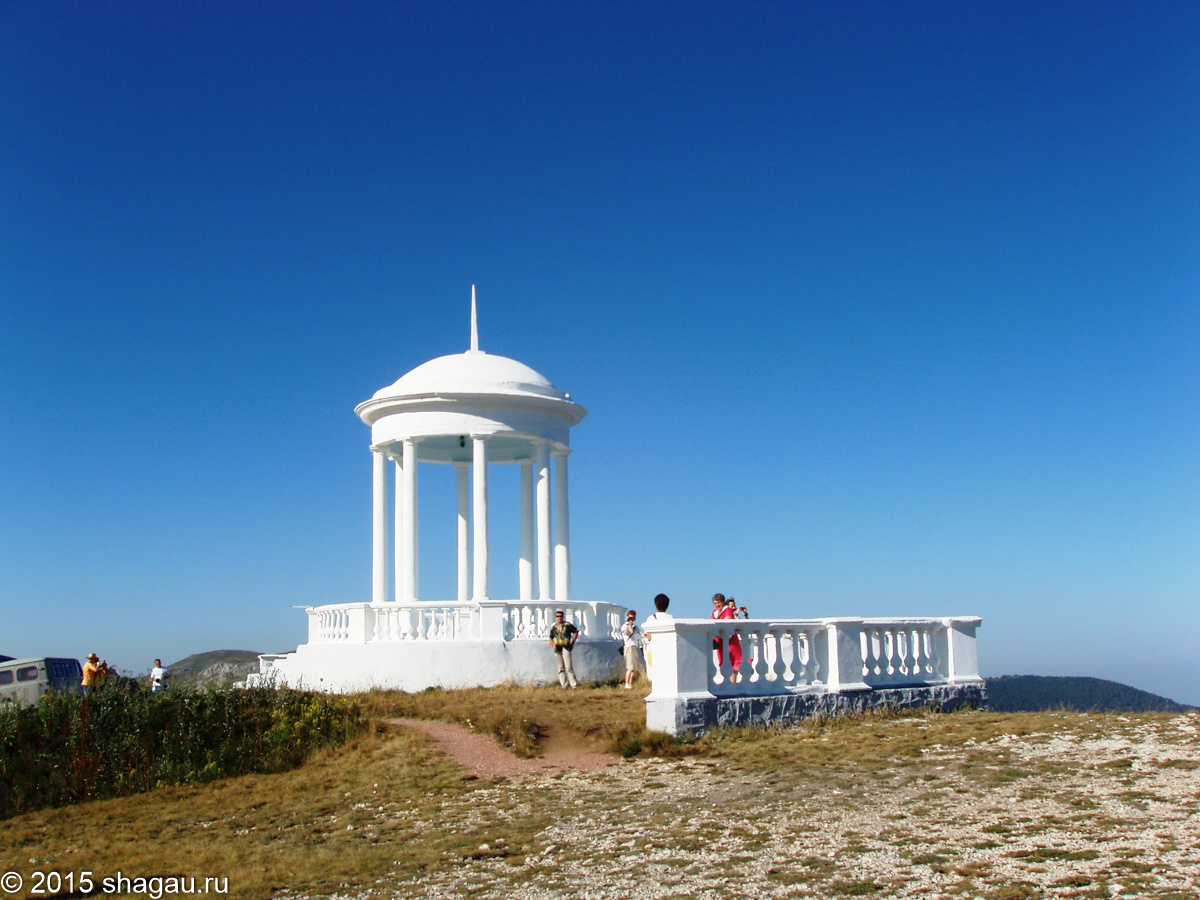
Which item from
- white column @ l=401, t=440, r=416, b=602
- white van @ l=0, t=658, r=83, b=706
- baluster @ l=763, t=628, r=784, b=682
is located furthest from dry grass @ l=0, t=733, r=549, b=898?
white van @ l=0, t=658, r=83, b=706

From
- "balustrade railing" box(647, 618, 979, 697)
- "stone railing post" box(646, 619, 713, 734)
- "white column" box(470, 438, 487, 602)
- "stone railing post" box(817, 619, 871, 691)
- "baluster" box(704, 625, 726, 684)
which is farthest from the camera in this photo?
"white column" box(470, 438, 487, 602)

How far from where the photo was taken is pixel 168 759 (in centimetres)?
1603

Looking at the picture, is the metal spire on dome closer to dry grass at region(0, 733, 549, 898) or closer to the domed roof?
the domed roof

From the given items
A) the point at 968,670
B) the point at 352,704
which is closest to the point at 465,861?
the point at 352,704

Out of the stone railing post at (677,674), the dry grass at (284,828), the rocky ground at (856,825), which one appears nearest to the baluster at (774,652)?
the stone railing post at (677,674)

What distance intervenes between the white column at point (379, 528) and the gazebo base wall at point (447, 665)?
202cm

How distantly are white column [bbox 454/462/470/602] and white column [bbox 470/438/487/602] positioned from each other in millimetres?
3219

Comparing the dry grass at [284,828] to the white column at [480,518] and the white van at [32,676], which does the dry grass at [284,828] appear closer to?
the white column at [480,518]

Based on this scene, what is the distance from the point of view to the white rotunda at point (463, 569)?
23.2 m

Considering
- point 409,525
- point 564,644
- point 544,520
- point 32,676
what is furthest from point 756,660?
point 32,676

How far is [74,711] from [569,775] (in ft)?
28.5

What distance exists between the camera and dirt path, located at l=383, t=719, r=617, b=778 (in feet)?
45.3

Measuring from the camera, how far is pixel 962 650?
1823 centimetres

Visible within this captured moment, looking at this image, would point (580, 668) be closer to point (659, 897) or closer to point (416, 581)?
point (416, 581)
